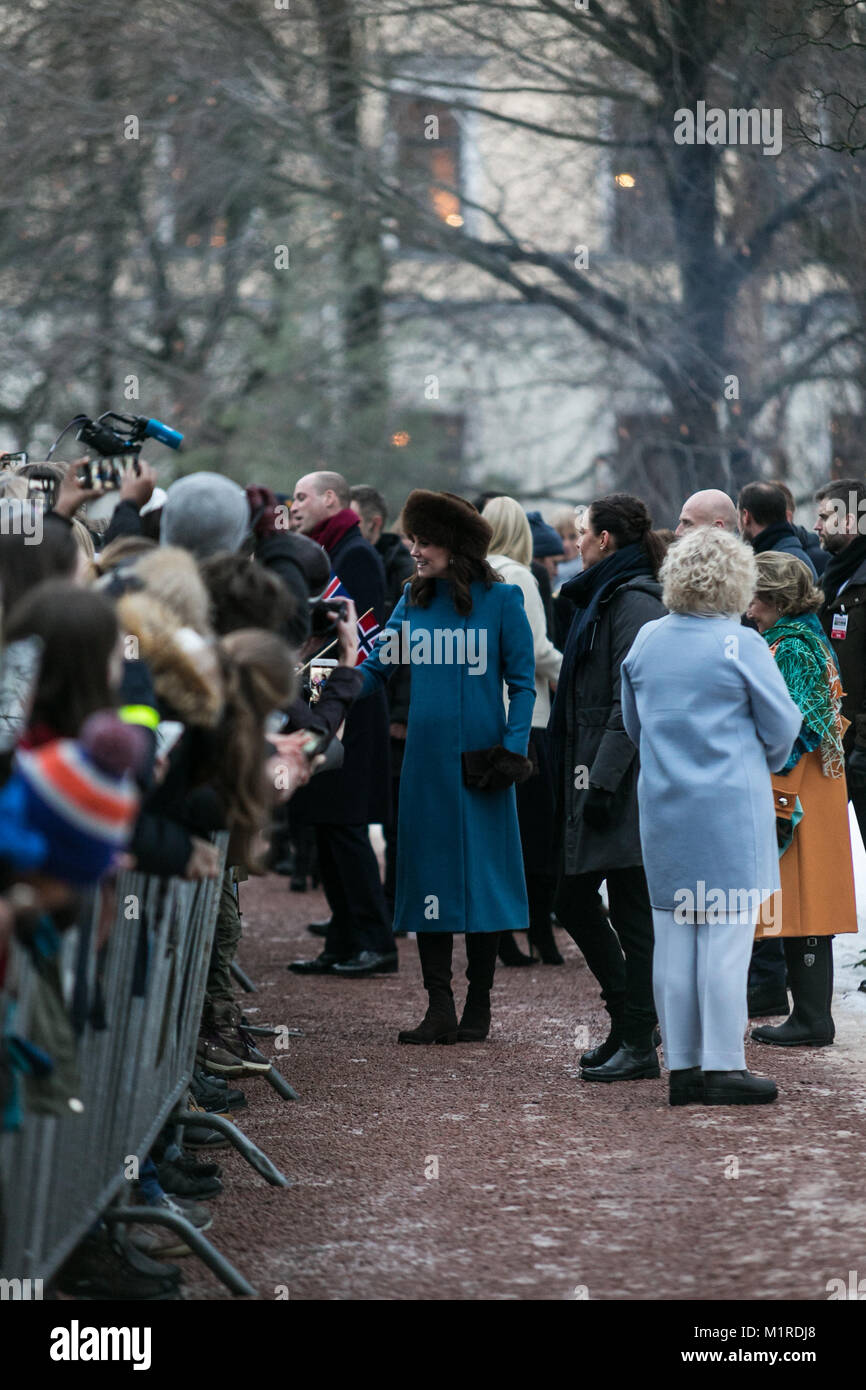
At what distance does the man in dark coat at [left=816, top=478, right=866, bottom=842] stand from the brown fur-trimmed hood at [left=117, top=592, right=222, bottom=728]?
174 inches

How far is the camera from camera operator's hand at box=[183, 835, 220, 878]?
12.5ft

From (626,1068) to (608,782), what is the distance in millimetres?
1004

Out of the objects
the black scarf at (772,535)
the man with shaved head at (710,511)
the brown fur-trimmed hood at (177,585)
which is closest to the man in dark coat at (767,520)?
the black scarf at (772,535)

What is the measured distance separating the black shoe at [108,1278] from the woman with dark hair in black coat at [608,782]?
2515 mm

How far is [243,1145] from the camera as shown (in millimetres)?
5129

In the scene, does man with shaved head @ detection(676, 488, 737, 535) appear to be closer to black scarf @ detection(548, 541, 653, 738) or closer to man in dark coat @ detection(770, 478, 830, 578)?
man in dark coat @ detection(770, 478, 830, 578)

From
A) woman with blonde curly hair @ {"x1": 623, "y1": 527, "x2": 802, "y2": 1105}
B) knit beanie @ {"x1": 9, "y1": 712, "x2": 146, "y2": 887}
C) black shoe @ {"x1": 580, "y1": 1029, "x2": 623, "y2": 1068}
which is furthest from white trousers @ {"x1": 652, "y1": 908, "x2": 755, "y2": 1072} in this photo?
knit beanie @ {"x1": 9, "y1": 712, "x2": 146, "y2": 887}

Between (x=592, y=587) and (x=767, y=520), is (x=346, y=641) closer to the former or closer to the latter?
(x=592, y=587)

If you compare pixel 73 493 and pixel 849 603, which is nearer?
pixel 73 493

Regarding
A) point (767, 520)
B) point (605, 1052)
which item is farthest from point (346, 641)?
point (767, 520)

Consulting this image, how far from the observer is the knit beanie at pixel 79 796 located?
9.31 feet

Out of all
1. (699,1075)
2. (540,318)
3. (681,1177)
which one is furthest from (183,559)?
(540,318)

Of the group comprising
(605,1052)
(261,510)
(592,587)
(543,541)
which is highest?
(543,541)
